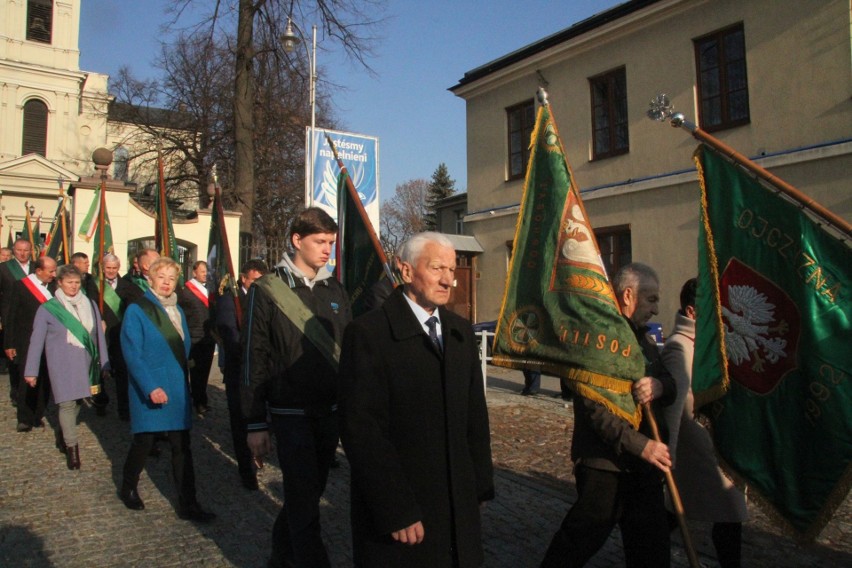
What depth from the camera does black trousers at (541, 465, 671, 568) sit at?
305cm

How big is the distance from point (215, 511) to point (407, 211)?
59166 millimetres

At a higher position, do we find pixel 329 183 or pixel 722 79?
pixel 722 79

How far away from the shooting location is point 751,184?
3.35 metres

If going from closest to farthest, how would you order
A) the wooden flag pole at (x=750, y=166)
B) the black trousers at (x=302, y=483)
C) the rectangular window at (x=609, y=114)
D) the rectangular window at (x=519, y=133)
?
the wooden flag pole at (x=750, y=166) → the black trousers at (x=302, y=483) → the rectangular window at (x=609, y=114) → the rectangular window at (x=519, y=133)

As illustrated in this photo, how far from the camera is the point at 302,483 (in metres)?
3.43

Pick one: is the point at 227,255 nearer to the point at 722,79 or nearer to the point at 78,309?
the point at 78,309

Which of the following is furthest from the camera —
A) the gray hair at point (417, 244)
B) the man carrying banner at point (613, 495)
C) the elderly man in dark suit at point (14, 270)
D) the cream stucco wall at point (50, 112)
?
the cream stucco wall at point (50, 112)

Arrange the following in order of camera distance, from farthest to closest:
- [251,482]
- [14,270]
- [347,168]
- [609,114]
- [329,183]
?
[609,114] → [329,183] → [347,168] → [14,270] → [251,482]

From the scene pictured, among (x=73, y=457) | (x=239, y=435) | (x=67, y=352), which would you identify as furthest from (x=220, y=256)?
(x=73, y=457)

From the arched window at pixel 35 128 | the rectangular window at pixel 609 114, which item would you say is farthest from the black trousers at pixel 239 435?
the arched window at pixel 35 128

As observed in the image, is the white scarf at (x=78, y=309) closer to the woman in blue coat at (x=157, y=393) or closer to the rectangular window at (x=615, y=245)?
the woman in blue coat at (x=157, y=393)

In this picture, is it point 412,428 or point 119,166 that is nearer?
point 412,428

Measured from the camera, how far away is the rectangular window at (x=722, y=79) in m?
13.4

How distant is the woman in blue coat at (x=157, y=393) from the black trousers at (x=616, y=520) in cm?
287
